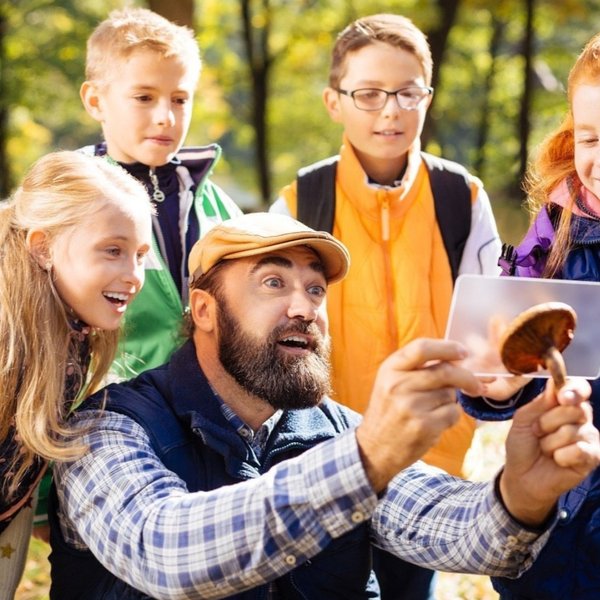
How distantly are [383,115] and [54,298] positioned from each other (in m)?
2.12

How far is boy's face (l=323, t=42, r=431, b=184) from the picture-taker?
457cm

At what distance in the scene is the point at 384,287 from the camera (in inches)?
177

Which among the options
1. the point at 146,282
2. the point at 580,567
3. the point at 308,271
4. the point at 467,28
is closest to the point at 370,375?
the point at 146,282

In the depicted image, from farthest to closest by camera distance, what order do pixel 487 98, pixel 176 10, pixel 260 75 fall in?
1. pixel 487 98
2. pixel 260 75
3. pixel 176 10

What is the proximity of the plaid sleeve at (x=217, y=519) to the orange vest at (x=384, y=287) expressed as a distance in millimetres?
2006

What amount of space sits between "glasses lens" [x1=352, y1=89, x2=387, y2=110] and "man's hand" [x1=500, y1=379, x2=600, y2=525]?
8.47ft

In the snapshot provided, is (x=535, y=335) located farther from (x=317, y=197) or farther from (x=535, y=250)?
(x=317, y=197)

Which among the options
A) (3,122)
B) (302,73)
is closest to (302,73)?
(302,73)

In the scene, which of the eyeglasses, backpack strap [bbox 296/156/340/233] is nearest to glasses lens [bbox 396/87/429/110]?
the eyeglasses

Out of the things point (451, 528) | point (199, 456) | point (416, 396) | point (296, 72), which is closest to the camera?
point (416, 396)

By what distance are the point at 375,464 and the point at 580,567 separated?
0.96 m

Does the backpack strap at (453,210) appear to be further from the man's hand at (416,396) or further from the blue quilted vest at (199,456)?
the man's hand at (416,396)

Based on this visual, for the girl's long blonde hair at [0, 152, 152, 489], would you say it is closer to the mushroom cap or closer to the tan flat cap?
the tan flat cap

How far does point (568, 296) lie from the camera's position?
2.25 meters
